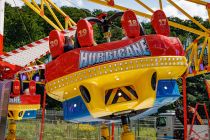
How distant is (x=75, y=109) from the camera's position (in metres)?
5.13

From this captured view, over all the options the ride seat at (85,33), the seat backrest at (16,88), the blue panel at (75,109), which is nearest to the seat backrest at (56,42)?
the ride seat at (85,33)

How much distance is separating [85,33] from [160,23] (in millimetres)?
938

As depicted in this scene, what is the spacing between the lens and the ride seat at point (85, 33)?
495cm

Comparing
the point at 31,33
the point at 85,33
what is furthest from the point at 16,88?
→ the point at 31,33

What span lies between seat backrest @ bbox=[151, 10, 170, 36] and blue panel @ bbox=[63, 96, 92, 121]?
127 cm

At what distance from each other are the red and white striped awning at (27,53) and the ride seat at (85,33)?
1.74 meters

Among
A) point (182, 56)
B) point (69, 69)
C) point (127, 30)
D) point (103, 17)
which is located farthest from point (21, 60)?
point (182, 56)

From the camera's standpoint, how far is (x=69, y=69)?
497cm

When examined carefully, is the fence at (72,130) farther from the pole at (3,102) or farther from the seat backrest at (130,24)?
the seat backrest at (130,24)

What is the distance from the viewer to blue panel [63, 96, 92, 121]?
5000mm

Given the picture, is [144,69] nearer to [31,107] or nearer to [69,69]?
[69,69]

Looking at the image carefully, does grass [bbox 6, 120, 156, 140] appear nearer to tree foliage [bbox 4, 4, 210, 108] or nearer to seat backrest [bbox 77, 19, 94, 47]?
seat backrest [bbox 77, 19, 94, 47]

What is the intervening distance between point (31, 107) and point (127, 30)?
5429 mm

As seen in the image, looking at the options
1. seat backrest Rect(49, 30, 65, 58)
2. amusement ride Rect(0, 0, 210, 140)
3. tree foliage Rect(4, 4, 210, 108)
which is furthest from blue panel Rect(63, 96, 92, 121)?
tree foliage Rect(4, 4, 210, 108)
